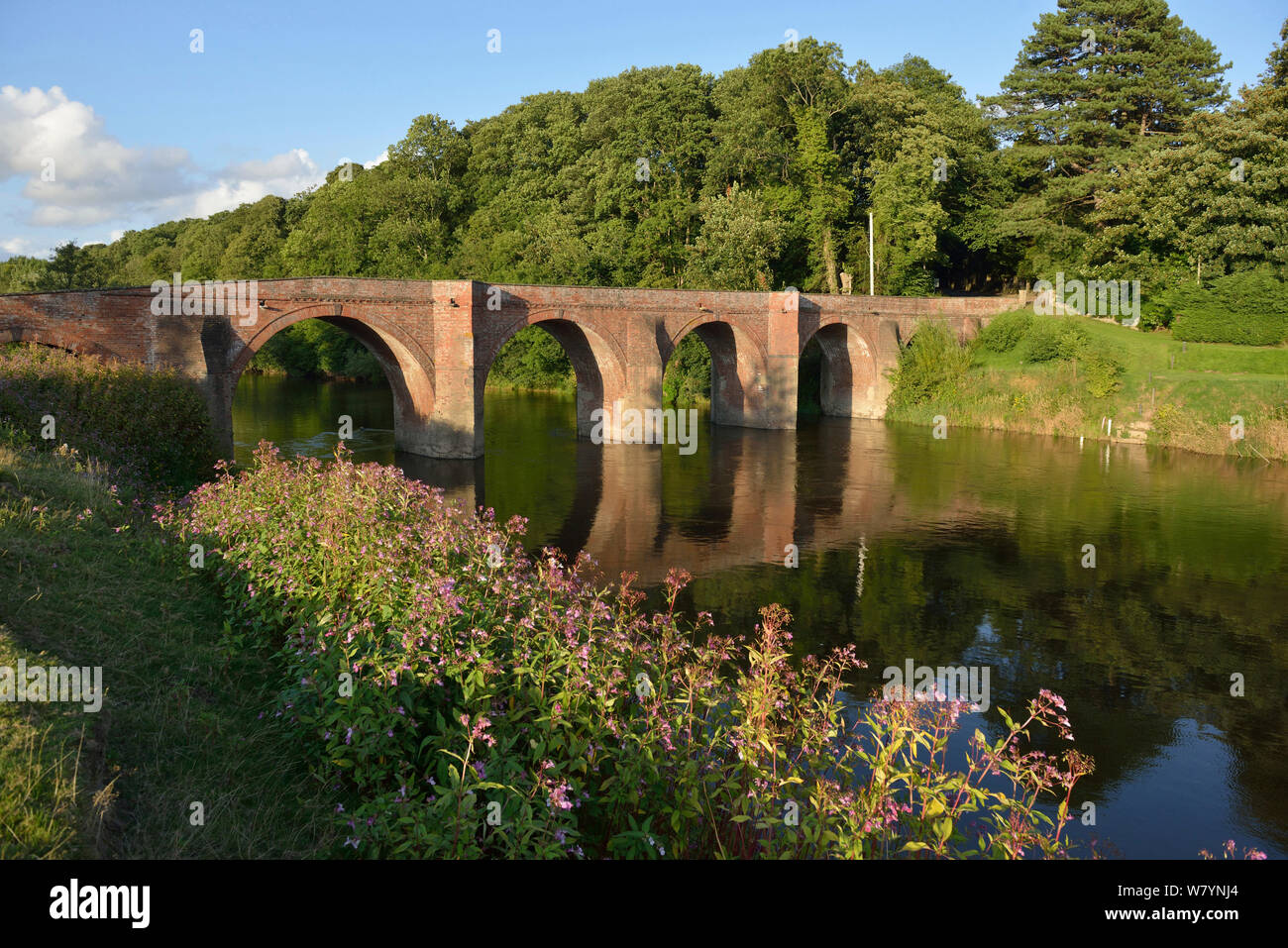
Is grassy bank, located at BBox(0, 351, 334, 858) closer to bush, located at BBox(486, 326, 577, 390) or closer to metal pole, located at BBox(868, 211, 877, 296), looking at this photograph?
bush, located at BBox(486, 326, 577, 390)

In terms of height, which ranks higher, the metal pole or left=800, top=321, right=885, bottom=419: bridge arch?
the metal pole

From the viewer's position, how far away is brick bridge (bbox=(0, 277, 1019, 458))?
2252cm

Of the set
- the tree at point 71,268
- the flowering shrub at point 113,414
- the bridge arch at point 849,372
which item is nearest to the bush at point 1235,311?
the bridge arch at point 849,372

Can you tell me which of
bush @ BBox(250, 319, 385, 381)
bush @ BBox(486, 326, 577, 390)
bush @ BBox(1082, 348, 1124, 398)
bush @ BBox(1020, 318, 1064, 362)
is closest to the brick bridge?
bush @ BBox(1020, 318, 1064, 362)

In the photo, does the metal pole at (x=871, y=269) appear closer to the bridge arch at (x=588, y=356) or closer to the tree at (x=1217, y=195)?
the tree at (x=1217, y=195)

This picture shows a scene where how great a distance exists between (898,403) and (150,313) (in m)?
31.0

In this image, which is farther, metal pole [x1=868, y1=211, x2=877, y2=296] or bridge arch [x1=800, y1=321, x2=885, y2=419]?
metal pole [x1=868, y1=211, x2=877, y2=296]

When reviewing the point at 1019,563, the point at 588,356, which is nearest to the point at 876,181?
the point at 588,356

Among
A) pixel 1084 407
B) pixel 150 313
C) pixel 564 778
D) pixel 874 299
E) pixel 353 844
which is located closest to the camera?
pixel 353 844

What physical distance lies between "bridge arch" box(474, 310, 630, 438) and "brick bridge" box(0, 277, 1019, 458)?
0.06 meters

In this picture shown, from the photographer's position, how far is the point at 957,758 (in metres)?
9.06

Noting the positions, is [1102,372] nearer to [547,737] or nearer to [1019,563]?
[1019,563]

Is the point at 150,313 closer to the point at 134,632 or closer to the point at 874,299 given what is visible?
the point at 134,632

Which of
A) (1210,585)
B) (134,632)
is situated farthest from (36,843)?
(1210,585)
